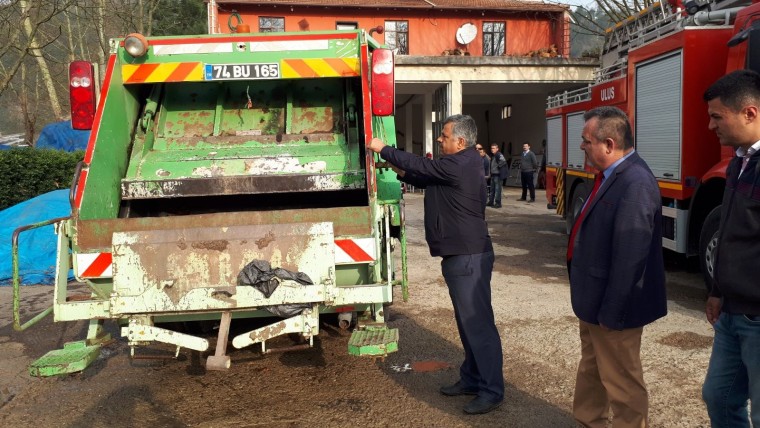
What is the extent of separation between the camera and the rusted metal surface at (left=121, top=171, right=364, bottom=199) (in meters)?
4.04

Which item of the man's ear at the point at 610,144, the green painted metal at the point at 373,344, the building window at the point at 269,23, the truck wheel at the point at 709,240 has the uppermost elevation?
the building window at the point at 269,23

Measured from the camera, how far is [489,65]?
62.5 feet

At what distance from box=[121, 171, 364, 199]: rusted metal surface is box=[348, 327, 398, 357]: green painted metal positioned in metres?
1.05

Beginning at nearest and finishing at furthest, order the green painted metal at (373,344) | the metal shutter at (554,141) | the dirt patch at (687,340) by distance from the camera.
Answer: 1. the green painted metal at (373,344)
2. the dirt patch at (687,340)
3. the metal shutter at (554,141)

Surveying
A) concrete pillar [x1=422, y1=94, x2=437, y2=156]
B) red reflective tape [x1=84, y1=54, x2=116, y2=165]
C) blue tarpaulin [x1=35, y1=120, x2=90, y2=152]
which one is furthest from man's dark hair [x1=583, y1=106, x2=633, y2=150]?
concrete pillar [x1=422, y1=94, x2=437, y2=156]

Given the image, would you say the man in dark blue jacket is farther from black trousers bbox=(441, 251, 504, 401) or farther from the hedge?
the hedge

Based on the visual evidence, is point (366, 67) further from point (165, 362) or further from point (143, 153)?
point (165, 362)

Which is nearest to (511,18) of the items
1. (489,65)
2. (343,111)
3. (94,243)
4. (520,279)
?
(489,65)

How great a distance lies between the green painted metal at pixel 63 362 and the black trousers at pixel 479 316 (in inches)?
78.7

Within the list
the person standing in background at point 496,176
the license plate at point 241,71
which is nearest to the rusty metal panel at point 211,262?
the license plate at point 241,71

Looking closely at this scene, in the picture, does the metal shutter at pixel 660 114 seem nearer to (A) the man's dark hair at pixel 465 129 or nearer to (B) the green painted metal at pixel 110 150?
(A) the man's dark hair at pixel 465 129

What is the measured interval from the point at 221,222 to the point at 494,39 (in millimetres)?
23065

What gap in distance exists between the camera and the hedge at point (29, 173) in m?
10.2

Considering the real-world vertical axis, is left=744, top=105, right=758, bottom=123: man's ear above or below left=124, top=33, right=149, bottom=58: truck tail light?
below
